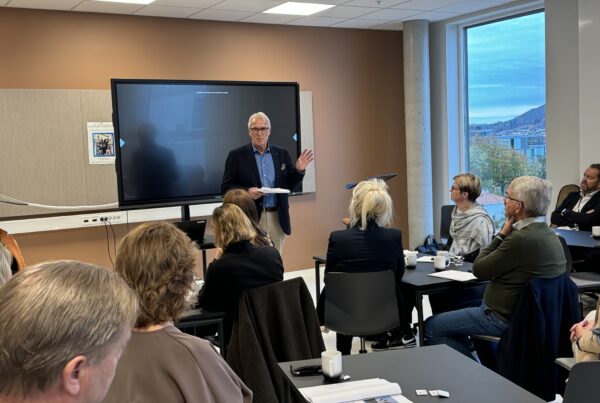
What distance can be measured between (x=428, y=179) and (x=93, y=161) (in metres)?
3.97

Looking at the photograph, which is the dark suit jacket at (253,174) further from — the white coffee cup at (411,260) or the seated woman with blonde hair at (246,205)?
the seated woman with blonde hair at (246,205)

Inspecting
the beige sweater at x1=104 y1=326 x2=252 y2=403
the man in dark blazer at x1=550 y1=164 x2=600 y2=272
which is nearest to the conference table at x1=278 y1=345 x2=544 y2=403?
the beige sweater at x1=104 y1=326 x2=252 y2=403

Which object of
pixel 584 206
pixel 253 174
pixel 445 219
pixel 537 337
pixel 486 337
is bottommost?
pixel 486 337

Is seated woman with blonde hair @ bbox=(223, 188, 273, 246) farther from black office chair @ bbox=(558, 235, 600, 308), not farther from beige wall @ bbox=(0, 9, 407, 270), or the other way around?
beige wall @ bbox=(0, 9, 407, 270)

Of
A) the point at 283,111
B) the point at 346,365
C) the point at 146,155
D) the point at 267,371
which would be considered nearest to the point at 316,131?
the point at 283,111

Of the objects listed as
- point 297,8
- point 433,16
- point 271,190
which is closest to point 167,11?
point 297,8

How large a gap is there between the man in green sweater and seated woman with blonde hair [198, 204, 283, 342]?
1.12 m

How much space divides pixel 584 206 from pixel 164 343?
482cm

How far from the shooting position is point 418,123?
7590 millimetres

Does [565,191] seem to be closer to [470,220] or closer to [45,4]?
[470,220]

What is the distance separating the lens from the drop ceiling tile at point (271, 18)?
6715 mm

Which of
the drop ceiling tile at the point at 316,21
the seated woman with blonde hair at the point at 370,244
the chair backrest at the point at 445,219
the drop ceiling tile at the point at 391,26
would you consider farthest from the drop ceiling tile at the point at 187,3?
the seated woman with blonde hair at the point at 370,244

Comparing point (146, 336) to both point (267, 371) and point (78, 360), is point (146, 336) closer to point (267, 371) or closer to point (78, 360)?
point (78, 360)

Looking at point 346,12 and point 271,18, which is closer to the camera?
point 346,12
